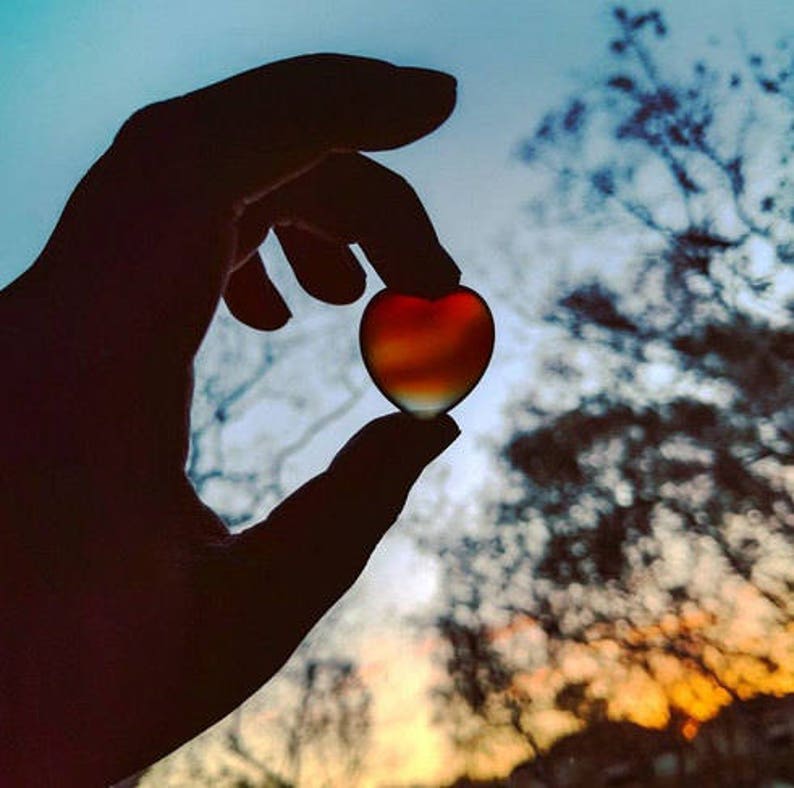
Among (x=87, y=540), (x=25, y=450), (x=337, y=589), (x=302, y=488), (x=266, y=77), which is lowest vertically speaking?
(x=337, y=589)

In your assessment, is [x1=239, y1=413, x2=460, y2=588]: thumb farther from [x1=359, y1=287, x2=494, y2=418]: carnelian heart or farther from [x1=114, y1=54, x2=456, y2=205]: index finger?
[x1=114, y1=54, x2=456, y2=205]: index finger

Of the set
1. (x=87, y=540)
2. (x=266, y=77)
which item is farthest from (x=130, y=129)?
(x=87, y=540)

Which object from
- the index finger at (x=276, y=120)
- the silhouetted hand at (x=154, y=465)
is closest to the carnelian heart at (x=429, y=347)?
the silhouetted hand at (x=154, y=465)

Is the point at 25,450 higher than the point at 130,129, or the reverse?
the point at 130,129

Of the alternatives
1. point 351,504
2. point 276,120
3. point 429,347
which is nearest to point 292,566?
point 351,504

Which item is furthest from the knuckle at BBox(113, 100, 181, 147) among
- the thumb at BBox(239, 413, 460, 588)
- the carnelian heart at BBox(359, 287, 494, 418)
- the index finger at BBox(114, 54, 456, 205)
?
the thumb at BBox(239, 413, 460, 588)

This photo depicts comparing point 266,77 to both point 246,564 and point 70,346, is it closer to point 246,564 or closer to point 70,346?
point 70,346
